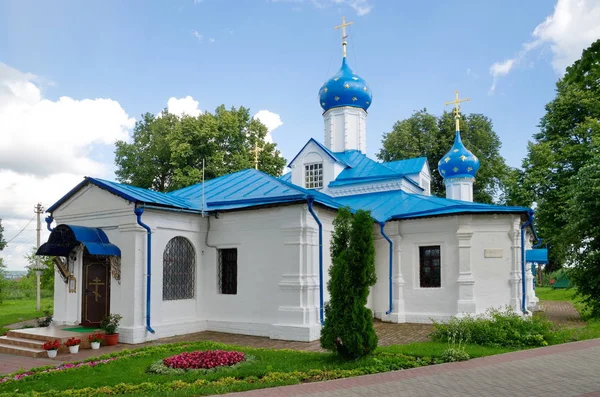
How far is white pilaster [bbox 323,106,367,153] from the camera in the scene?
69.0ft

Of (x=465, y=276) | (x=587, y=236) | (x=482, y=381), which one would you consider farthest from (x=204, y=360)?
(x=587, y=236)

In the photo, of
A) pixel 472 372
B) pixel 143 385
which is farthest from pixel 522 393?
pixel 143 385

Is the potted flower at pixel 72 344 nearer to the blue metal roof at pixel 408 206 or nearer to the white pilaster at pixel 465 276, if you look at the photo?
the blue metal roof at pixel 408 206

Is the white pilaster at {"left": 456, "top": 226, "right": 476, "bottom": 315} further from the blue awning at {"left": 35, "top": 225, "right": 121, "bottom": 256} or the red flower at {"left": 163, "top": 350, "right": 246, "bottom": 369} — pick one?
the blue awning at {"left": 35, "top": 225, "right": 121, "bottom": 256}

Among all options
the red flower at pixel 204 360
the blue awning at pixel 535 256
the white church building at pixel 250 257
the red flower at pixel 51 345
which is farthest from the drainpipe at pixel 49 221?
the blue awning at pixel 535 256

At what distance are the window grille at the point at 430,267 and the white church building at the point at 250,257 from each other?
0.03 metres

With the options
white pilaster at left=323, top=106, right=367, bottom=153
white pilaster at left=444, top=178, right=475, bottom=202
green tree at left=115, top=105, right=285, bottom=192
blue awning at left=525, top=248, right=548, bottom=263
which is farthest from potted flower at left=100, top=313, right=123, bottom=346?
white pilaster at left=444, top=178, right=475, bottom=202

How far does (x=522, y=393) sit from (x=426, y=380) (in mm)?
1319

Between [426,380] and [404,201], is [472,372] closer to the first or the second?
[426,380]

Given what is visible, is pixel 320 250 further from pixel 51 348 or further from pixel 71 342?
A: pixel 51 348

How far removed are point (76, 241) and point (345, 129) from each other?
11906mm

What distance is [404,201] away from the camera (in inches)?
655

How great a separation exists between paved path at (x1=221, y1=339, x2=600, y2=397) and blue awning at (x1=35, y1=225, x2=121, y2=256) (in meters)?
6.79

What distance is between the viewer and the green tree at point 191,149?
28.2 m
